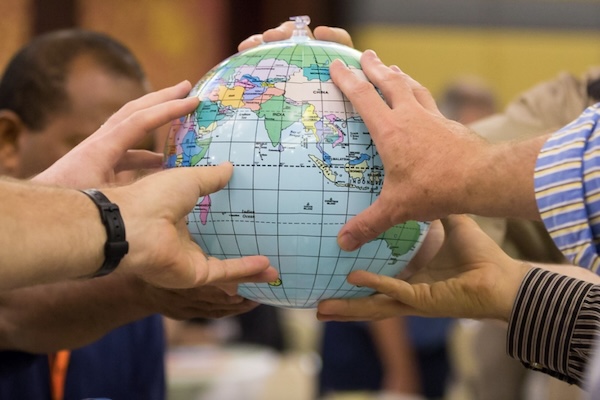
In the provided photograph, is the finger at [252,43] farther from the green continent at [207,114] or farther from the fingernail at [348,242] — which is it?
Answer: the fingernail at [348,242]

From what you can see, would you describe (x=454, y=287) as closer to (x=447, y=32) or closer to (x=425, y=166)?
(x=425, y=166)

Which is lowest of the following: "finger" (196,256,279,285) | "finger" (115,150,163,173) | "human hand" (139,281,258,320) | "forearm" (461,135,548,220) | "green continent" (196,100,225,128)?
Result: "human hand" (139,281,258,320)

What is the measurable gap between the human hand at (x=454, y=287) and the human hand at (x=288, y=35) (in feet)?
1.21

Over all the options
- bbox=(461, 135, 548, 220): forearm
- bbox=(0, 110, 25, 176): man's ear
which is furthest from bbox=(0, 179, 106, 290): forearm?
bbox=(0, 110, 25, 176): man's ear

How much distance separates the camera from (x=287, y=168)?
1.44 m

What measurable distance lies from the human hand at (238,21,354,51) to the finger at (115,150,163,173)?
0.24m

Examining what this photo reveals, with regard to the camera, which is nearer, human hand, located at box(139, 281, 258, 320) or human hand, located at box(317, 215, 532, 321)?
human hand, located at box(317, 215, 532, 321)

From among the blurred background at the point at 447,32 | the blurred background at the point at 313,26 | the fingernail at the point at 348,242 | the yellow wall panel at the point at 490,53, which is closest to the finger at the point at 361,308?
the fingernail at the point at 348,242

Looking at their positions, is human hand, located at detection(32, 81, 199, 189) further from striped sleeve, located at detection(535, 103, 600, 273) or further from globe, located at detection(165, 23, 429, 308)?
striped sleeve, located at detection(535, 103, 600, 273)

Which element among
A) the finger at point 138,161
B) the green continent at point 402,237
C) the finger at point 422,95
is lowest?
the green continent at point 402,237

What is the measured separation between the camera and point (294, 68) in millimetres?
1504

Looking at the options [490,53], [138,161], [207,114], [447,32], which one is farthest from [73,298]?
[490,53]

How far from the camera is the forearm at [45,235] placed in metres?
1.24

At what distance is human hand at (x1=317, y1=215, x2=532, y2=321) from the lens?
1.60m
